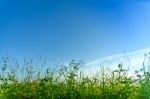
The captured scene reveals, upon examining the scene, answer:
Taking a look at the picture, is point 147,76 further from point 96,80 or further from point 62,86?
point 62,86

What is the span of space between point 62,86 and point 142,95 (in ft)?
6.44

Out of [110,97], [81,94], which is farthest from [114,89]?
[81,94]

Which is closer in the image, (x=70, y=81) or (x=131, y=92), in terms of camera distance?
(x=131, y=92)

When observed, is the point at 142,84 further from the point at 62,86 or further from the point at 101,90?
the point at 62,86

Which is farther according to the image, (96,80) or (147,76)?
(96,80)

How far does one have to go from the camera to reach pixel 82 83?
380 inches

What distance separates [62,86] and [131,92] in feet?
5.55

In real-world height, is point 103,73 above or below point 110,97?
above

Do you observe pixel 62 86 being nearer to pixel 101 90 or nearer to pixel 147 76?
pixel 101 90

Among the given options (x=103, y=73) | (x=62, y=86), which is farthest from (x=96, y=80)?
(x=62, y=86)

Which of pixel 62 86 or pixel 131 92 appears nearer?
pixel 131 92

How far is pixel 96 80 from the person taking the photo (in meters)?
9.76

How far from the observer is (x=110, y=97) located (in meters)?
9.22

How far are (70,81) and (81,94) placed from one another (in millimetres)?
440
